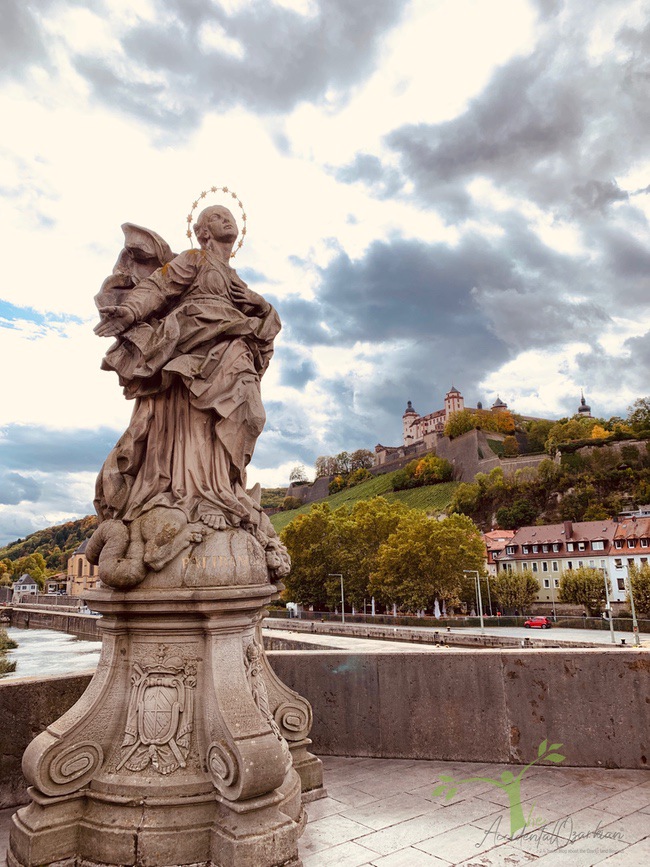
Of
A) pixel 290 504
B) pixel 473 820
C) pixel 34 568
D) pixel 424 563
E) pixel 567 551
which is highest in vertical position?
pixel 290 504

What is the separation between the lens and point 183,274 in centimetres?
457

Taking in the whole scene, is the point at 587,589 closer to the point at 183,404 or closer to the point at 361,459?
the point at 183,404

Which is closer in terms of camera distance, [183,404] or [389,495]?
[183,404]

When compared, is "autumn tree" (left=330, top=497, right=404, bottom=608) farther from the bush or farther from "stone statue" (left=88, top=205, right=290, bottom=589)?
the bush

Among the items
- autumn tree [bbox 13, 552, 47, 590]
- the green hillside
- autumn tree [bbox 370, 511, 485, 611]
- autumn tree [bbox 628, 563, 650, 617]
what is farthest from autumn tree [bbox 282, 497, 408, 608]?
autumn tree [bbox 13, 552, 47, 590]

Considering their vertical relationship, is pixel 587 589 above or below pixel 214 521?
below

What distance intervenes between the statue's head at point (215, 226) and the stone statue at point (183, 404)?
0.31m

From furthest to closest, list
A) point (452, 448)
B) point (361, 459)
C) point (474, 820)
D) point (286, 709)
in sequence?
point (361, 459)
point (452, 448)
point (286, 709)
point (474, 820)

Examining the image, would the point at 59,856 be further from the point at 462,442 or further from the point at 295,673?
the point at 462,442

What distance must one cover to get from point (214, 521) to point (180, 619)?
2.19 feet

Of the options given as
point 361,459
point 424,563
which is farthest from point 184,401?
point 361,459

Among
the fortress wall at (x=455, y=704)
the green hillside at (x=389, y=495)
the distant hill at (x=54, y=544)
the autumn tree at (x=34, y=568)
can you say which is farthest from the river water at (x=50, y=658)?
the distant hill at (x=54, y=544)

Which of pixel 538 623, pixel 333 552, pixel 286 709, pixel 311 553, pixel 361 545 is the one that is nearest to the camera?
pixel 286 709

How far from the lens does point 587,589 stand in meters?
48.7
